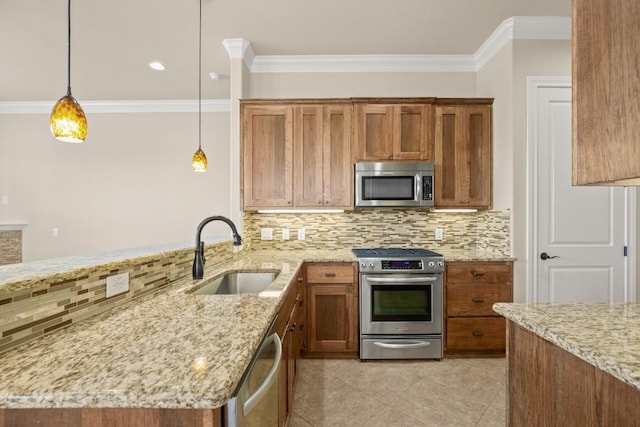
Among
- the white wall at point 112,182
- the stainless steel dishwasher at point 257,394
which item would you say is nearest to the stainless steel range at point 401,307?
the stainless steel dishwasher at point 257,394

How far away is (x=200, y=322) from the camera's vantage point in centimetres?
103

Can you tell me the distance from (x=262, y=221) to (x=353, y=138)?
125 cm

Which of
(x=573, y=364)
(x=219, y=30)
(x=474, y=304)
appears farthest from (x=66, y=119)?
(x=474, y=304)

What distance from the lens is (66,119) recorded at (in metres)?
1.35

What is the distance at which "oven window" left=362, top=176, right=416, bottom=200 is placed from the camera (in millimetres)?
2832

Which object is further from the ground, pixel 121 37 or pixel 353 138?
pixel 121 37

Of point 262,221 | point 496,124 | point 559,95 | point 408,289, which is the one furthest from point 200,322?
point 559,95

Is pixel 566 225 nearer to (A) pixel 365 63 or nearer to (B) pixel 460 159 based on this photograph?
(B) pixel 460 159

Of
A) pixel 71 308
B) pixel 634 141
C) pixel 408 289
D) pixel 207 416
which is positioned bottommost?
pixel 408 289

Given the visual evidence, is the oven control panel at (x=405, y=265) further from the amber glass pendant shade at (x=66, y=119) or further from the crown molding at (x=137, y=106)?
the crown molding at (x=137, y=106)

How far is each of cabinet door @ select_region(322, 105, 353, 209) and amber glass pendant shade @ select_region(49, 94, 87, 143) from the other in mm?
1871

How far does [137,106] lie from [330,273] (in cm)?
378

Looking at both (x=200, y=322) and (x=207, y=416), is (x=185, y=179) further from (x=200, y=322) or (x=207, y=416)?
(x=207, y=416)

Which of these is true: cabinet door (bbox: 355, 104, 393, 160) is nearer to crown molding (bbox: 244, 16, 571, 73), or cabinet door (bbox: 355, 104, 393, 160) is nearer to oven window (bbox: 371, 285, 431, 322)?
crown molding (bbox: 244, 16, 571, 73)
